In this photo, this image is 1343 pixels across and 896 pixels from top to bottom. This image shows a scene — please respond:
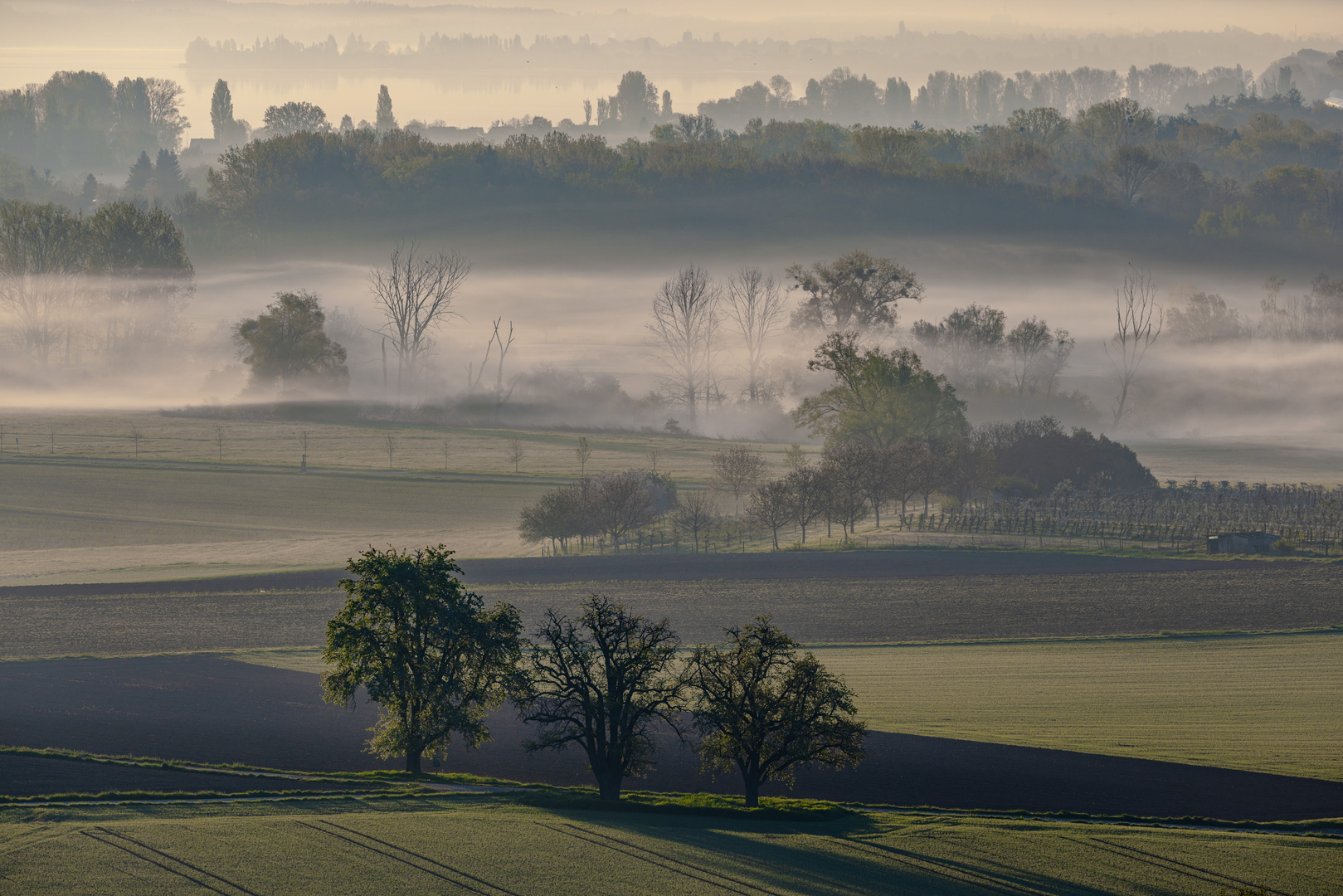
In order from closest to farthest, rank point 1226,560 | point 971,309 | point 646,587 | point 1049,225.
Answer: point 646,587 → point 1226,560 → point 971,309 → point 1049,225

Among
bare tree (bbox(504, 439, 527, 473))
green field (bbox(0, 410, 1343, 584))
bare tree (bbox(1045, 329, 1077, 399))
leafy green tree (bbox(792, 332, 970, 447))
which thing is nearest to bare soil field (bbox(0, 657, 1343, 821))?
green field (bbox(0, 410, 1343, 584))

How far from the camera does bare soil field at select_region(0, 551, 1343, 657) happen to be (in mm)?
54469

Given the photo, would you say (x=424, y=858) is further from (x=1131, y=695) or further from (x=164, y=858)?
(x=1131, y=695)

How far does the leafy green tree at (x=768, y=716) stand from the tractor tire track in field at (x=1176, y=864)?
21.6 feet

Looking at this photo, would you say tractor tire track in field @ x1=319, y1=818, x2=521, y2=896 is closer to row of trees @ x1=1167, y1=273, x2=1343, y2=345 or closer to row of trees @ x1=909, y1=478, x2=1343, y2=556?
row of trees @ x1=909, y1=478, x2=1343, y2=556

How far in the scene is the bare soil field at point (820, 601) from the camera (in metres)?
54.5

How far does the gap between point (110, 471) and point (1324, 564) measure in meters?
82.7

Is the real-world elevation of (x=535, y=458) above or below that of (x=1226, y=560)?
above

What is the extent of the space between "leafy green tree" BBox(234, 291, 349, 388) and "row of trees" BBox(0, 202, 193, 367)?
3198cm

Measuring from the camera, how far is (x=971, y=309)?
143500 millimetres

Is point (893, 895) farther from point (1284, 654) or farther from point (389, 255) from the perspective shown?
point (389, 255)

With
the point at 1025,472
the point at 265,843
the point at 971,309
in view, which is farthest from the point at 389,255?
the point at 265,843

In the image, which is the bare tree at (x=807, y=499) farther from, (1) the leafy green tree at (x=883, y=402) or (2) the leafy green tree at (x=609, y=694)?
(2) the leafy green tree at (x=609, y=694)

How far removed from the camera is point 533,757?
3900 cm
